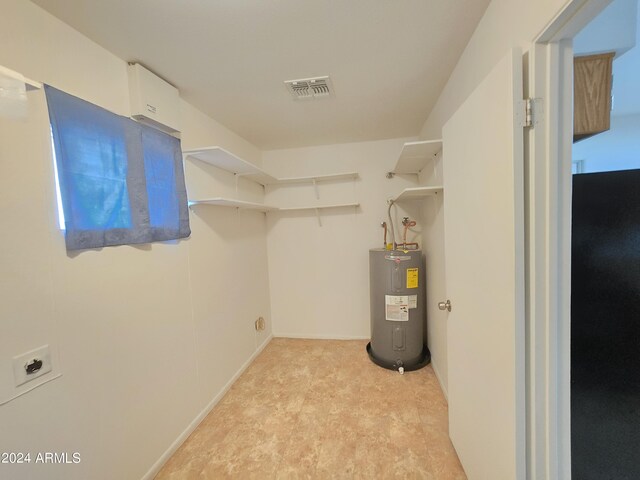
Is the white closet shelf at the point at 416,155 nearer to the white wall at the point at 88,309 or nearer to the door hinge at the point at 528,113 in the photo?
the door hinge at the point at 528,113

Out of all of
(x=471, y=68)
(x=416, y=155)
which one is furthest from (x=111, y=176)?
(x=416, y=155)

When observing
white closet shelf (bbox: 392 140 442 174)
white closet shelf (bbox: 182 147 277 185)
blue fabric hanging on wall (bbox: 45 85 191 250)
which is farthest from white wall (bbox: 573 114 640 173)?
blue fabric hanging on wall (bbox: 45 85 191 250)

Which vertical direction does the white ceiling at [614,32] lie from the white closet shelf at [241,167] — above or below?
above

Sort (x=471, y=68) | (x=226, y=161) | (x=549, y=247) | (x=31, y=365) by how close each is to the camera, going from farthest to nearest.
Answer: (x=226, y=161) → (x=471, y=68) → (x=31, y=365) → (x=549, y=247)

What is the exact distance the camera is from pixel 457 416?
4.77ft

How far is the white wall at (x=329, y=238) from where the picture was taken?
2924 millimetres

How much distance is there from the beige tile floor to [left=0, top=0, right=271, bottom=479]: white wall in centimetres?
26

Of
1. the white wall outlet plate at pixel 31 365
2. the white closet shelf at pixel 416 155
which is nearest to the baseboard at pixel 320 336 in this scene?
the white closet shelf at pixel 416 155

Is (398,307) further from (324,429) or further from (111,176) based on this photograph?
(111,176)

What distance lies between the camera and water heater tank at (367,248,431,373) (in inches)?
91.7

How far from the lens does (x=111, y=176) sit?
4.12 feet

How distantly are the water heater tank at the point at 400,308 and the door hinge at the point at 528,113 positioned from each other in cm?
158

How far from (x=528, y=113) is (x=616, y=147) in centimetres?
306

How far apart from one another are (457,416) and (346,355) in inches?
53.7
